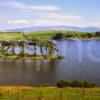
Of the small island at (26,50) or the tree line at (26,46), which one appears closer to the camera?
the small island at (26,50)

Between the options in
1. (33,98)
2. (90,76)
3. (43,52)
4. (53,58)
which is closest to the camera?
(33,98)

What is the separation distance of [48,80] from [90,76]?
12.2 meters

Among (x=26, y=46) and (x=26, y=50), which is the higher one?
(x=26, y=46)

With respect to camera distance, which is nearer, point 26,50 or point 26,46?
point 26,46

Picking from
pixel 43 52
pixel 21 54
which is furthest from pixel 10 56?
pixel 43 52

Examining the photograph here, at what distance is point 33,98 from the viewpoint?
33.2 m

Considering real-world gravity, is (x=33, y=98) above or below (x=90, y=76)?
above

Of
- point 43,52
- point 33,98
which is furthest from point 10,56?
point 33,98

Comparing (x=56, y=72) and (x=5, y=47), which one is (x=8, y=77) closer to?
(x=56, y=72)

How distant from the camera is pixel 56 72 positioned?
96875 mm

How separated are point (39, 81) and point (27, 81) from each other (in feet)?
9.17

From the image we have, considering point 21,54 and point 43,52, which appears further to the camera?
point 43,52

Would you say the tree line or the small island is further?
the tree line

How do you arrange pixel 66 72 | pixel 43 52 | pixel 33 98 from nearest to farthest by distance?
pixel 33 98 < pixel 66 72 < pixel 43 52
